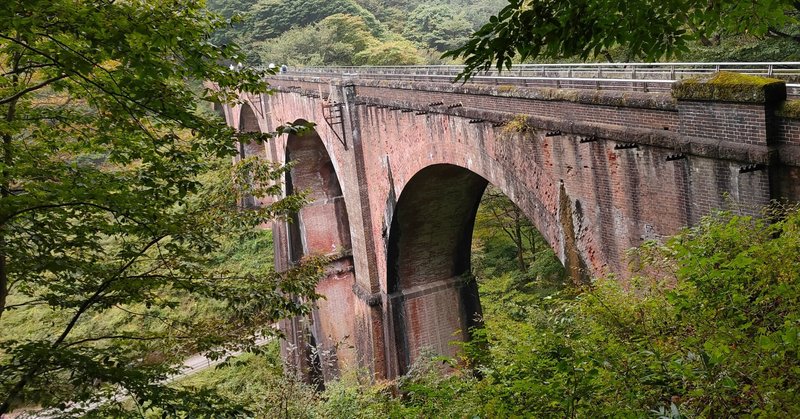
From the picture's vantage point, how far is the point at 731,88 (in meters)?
5.55

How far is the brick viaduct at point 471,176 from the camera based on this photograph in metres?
5.73

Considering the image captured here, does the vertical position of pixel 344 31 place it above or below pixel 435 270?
above

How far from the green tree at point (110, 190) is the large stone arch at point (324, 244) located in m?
12.5

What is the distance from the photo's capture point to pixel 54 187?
489cm

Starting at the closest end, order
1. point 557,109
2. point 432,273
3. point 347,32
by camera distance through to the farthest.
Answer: point 557,109 → point 432,273 → point 347,32

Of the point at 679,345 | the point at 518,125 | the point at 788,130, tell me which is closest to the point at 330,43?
the point at 518,125

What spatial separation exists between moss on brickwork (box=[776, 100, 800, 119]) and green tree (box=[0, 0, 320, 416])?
4.27m

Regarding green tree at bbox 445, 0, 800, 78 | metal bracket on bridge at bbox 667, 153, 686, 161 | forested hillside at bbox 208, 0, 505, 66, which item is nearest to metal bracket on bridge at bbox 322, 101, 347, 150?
metal bracket on bridge at bbox 667, 153, 686, 161

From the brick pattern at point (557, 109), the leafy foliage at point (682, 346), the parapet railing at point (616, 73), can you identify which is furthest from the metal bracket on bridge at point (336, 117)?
the leafy foliage at point (682, 346)

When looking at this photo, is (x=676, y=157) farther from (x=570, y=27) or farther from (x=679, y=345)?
(x=570, y=27)

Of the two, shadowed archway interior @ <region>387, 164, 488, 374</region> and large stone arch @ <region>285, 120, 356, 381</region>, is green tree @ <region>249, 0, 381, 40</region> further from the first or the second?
shadowed archway interior @ <region>387, 164, 488, 374</region>

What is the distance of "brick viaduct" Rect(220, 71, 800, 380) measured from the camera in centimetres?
573

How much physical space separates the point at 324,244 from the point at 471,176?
948 cm

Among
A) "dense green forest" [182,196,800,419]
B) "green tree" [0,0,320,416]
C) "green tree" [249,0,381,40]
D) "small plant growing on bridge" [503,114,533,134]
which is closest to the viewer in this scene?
"dense green forest" [182,196,800,419]
